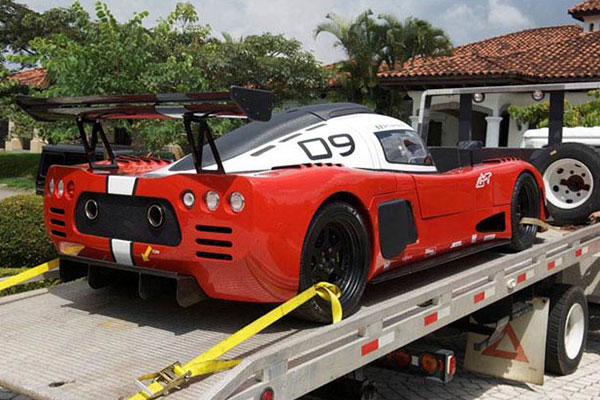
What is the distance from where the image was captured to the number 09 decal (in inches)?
141

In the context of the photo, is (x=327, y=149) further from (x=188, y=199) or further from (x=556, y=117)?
(x=556, y=117)

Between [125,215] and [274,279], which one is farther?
[125,215]

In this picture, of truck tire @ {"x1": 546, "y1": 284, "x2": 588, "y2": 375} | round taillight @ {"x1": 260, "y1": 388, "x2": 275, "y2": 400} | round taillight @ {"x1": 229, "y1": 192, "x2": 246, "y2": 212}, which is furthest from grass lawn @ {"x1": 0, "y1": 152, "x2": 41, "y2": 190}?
round taillight @ {"x1": 260, "y1": 388, "x2": 275, "y2": 400}

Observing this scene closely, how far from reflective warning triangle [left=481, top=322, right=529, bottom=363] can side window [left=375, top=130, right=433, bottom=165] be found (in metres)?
1.55

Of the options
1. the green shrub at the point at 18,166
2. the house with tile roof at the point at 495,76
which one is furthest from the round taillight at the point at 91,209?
the green shrub at the point at 18,166

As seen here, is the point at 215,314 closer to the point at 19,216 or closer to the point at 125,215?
the point at 125,215

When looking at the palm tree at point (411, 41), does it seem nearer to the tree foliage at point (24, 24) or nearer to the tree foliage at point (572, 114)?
the tree foliage at point (572, 114)

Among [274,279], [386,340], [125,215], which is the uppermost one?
[125,215]

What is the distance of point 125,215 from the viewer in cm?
326

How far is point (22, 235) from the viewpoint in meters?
6.72

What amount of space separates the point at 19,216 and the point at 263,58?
1539 centimetres

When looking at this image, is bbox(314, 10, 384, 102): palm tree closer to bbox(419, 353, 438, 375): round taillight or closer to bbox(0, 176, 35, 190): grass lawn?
bbox(0, 176, 35, 190): grass lawn

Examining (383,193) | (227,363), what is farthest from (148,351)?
(383,193)

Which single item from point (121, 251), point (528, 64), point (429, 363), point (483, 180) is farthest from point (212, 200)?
point (528, 64)
